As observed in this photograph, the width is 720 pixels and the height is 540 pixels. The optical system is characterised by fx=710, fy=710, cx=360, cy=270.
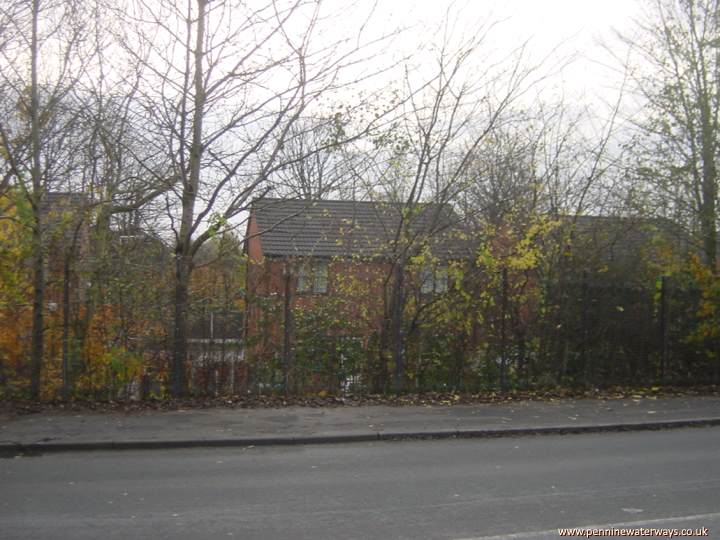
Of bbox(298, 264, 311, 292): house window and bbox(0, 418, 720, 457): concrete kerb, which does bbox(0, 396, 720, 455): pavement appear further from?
bbox(298, 264, 311, 292): house window

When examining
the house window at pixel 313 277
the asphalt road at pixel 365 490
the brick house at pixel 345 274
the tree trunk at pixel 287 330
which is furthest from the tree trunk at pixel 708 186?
the tree trunk at pixel 287 330

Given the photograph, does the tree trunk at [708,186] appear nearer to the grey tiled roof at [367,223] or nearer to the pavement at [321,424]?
the pavement at [321,424]

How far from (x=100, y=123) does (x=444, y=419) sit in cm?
753

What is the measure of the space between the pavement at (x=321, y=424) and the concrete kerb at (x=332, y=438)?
12 millimetres

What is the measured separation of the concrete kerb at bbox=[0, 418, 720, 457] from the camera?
877 centimetres

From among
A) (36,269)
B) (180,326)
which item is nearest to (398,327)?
(180,326)

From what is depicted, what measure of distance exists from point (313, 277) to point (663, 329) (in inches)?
292

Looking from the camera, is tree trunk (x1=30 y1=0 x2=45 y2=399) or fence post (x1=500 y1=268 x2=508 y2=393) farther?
fence post (x1=500 y1=268 x2=508 y2=393)

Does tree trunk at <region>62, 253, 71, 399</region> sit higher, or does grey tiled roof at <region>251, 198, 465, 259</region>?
grey tiled roof at <region>251, 198, 465, 259</region>

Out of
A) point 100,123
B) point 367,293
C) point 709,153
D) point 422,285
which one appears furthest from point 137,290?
point 709,153

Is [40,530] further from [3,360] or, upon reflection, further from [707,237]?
[707,237]

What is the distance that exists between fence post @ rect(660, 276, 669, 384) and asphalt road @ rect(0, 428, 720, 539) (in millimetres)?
5311

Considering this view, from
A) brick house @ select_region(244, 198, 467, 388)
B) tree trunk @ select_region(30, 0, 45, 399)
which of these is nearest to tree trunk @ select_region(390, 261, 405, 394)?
brick house @ select_region(244, 198, 467, 388)

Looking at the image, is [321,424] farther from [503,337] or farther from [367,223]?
[367,223]
